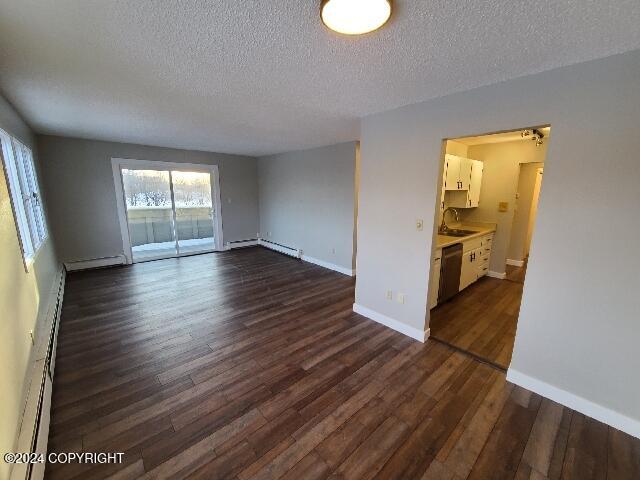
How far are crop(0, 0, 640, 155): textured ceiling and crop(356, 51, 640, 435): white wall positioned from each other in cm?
18

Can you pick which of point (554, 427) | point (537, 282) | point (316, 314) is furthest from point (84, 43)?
point (554, 427)

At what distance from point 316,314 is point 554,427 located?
2333 millimetres

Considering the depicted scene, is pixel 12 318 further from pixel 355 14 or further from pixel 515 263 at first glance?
pixel 515 263

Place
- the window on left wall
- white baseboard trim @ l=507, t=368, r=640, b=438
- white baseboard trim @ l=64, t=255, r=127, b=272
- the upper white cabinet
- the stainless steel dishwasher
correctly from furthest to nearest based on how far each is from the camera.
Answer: white baseboard trim @ l=64, t=255, r=127, b=272 → the upper white cabinet → the stainless steel dishwasher → the window on left wall → white baseboard trim @ l=507, t=368, r=640, b=438

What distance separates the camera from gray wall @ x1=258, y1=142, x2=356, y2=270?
4.87 meters

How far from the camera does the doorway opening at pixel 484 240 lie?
9.68 feet

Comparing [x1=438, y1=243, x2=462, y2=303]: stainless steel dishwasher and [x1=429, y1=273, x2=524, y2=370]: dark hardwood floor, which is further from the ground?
[x1=438, y1=243, x2=462, y2=303]: stainless steel dishwasher

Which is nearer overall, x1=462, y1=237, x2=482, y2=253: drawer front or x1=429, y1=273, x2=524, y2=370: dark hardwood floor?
x1=429, y1=273, x2=524, y2=370: dark hardwood floor

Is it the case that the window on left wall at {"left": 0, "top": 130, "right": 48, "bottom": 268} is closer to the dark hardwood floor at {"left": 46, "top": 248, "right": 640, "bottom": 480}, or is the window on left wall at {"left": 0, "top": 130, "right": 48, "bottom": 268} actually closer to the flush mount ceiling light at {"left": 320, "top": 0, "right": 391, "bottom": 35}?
the dark hardwood floor at {"left": 46, "top": 248, "right": 640, "bottom": 480}

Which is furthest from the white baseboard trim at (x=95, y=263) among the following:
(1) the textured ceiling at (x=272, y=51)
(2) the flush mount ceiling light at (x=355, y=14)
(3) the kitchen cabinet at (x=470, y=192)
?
(3) the kitchen cabinet at (x=470, y=192)

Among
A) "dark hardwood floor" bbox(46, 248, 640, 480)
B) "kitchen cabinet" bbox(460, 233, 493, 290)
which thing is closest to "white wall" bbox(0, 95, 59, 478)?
"dark hardwood floor" bbox(46, 248, 640, 480)

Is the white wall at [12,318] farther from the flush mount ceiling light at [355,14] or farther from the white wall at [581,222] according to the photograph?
the white wall at [581,222]

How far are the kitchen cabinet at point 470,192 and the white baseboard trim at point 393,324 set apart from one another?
265 centimetres

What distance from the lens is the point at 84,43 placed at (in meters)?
1.56
